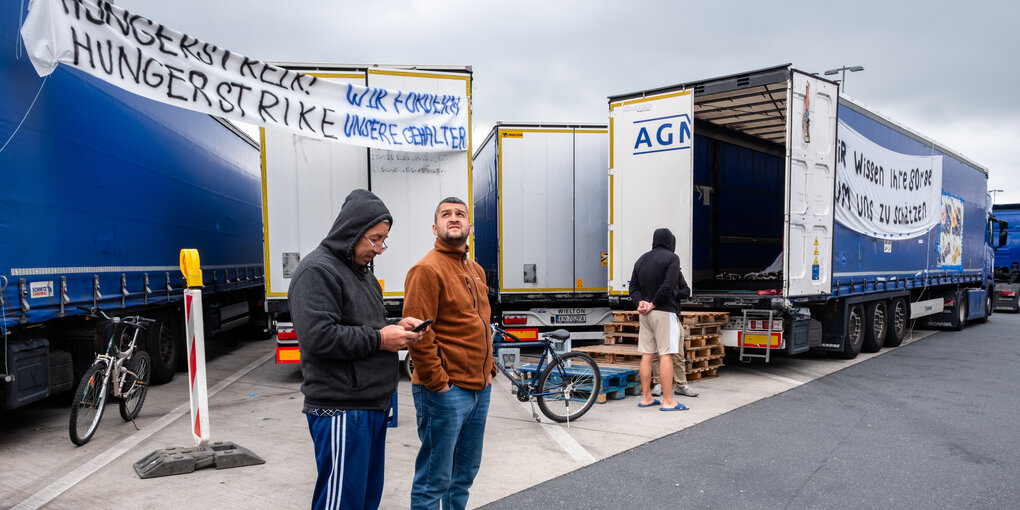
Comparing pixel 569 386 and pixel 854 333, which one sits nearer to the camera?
pixel 569 386

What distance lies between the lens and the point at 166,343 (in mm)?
8562

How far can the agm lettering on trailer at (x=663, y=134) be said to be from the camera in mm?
8102

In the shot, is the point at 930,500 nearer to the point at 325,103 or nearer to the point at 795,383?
the point at 795,383

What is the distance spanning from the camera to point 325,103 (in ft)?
23.6

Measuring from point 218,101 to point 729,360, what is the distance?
812 cm

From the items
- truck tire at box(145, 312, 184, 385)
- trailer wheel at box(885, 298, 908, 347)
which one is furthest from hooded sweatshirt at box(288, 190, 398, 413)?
trailer wheel at box(885, 298, 908, 347)

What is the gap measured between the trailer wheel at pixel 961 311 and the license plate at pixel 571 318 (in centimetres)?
1065

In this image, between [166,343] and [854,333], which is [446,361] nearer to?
[166,343]

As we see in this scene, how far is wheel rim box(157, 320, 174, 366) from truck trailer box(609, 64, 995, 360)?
5983 mm

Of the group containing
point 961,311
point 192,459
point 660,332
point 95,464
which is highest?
point 660,332

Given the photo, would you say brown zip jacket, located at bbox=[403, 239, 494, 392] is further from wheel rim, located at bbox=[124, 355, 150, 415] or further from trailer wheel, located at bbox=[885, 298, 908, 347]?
trailer wheel, located at bbox=[885, 298, 908, 347]

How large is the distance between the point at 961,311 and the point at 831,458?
42.8ft

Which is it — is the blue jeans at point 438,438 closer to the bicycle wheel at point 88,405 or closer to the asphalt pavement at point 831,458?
the asphalt pavement at point 831,458

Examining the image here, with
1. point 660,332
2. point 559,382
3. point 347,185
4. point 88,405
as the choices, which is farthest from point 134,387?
point 660,332
